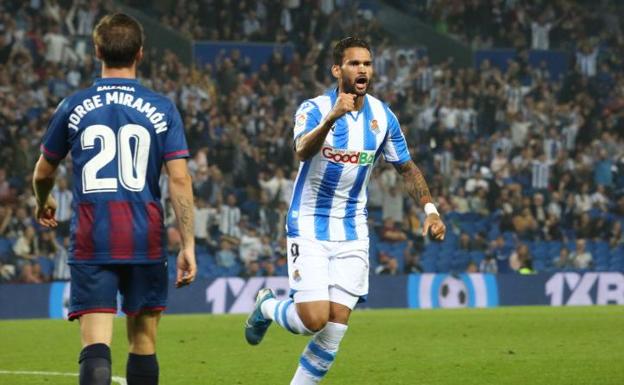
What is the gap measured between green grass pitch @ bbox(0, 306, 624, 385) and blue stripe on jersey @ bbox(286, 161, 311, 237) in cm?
220

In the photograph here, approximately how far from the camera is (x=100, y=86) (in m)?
6.08

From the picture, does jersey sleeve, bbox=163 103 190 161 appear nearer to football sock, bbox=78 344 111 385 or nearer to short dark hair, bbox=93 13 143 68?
short dark hair, bbox=93 13 143 68

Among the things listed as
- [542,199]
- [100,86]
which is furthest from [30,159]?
[100,86]

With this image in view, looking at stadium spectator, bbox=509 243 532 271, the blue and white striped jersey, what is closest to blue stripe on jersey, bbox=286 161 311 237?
the blue and white striped jersey

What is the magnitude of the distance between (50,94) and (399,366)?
44.0 ft

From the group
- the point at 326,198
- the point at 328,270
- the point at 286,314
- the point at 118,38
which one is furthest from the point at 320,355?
the point at 118,38

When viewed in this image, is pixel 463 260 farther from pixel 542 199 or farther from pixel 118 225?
pixel 118 225

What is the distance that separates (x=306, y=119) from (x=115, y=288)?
7.17 feet

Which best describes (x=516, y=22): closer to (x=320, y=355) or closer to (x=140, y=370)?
(x=320, y=355)

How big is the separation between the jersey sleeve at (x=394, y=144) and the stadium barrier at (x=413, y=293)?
1210 centimetres

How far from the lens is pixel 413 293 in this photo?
862 inches

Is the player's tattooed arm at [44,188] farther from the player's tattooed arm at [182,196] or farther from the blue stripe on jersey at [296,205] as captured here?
the blue stripe on jersey at [296,205]

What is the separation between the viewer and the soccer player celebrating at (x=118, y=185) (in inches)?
237

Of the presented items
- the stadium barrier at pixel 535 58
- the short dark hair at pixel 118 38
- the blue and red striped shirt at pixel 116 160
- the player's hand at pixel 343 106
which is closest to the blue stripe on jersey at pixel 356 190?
the player's hand at pixel 343 106
